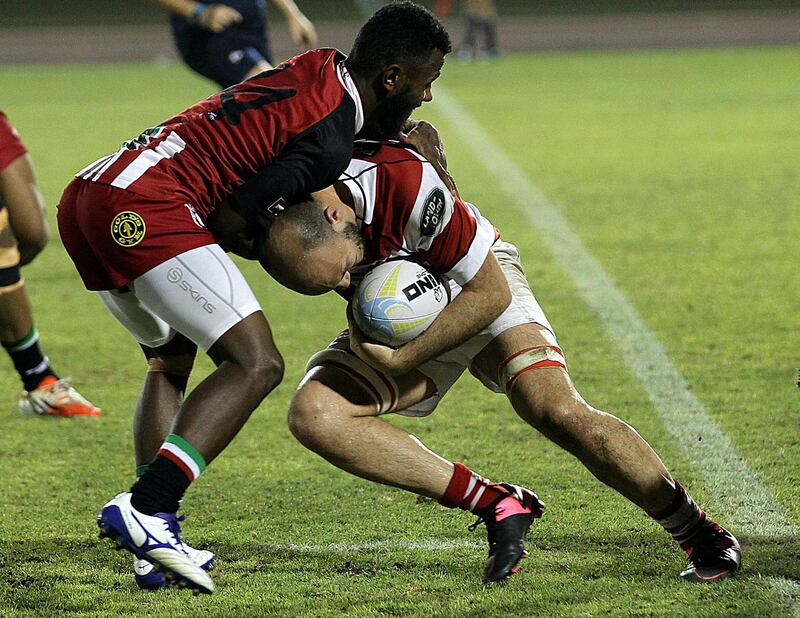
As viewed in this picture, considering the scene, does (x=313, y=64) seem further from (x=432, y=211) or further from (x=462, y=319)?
(x=462, y=319)

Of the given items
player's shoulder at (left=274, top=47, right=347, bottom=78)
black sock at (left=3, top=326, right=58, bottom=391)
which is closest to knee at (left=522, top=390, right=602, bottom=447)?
player's shoulder at (left=274, top=47, right=347, bottom=78)

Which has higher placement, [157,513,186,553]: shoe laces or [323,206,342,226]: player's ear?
[323,206,342,226]: player's ear

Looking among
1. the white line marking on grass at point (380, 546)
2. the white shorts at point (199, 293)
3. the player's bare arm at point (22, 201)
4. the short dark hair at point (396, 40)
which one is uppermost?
the short dark hair at point (396, 40)

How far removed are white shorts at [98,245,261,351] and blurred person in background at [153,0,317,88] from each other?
5635 mm

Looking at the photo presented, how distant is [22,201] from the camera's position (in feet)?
19.9

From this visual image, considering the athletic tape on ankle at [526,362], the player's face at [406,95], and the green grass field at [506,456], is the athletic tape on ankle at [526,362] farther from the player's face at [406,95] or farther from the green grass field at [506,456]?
the player's face at [406,95]

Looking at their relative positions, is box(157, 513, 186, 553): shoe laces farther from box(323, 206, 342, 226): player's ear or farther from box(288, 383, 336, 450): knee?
box(323, 206, 342, 226): player's ear

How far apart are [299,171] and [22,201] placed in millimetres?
2700

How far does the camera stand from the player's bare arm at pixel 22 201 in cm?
600

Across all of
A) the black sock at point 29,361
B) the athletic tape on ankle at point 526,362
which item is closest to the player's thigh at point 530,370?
the athletic tape on ankle at point 526,362

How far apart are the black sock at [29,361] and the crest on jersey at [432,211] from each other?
2.70 metres

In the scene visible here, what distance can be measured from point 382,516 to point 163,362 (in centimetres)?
89

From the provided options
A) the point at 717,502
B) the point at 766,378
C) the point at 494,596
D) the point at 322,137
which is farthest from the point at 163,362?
the point at 766,378

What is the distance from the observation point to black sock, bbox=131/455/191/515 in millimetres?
3561
